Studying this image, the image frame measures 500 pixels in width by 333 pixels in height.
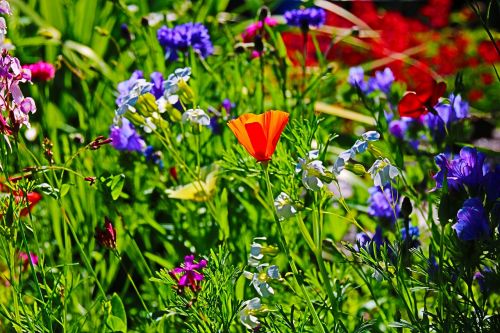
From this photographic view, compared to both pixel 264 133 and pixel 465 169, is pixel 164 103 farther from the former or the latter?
pixel 465 169

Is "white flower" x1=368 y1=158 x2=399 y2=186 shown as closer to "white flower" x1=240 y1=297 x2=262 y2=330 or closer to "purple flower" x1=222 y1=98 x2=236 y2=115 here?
"white flower" x1=240 y1=297 x2=262 y2=330

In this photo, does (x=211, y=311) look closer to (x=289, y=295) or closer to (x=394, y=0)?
(x=289, y=295)

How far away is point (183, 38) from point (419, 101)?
0.64m

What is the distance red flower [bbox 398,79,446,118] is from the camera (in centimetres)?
93

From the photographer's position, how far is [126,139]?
1360mm

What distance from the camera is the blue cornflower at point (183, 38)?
57.6 inches

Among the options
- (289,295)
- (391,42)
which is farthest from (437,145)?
(391,42)

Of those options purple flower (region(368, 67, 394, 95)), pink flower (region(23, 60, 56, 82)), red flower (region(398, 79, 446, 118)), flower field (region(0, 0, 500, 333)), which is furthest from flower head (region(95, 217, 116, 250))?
purple flower (region(368, 67, 394, 95))

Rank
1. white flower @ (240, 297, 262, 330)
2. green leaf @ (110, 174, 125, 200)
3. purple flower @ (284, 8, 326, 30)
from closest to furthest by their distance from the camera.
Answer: white flower @ (240, 297, 262, 330)
green leaf @ (110, 174, 125, 200)
purple flower @ (284, 8, 326, 30)

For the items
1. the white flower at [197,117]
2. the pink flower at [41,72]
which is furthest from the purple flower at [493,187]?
the pink flower at [41,72]

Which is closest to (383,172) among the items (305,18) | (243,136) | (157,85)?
(243,136)

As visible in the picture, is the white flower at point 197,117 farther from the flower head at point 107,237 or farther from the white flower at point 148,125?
the flower head at point 107,237

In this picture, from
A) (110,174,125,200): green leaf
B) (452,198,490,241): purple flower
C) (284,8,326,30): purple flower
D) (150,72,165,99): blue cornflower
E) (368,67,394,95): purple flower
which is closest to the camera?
(452,198,490,241): purple flower

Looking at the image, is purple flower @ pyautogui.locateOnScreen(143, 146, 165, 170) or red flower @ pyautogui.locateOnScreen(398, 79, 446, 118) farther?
purple flower @ pyautogui.locateOnScreen(143, 146, 165, 170)
